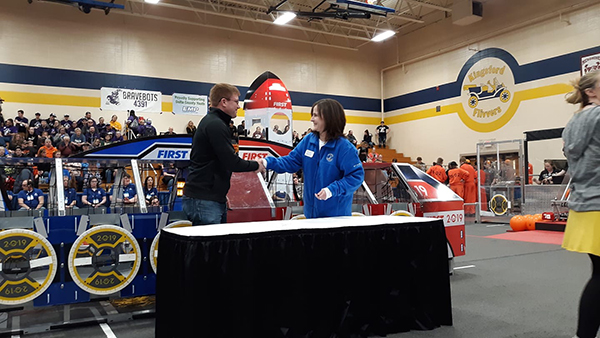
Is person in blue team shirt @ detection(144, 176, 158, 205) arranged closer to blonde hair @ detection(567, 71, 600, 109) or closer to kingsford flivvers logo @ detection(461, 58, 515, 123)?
blonde hair @ detection(567, 71, 600, 109)

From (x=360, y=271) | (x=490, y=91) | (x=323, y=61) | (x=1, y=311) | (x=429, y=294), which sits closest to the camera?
(x=360, y=271)

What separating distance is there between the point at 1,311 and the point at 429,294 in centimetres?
322

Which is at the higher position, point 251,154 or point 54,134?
point 54,134

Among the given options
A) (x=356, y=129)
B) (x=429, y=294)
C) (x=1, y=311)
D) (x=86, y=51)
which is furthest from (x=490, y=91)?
(x=1, y=311)

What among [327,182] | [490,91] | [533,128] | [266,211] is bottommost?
[266,211]

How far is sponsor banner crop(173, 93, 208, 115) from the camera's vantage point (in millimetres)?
17266

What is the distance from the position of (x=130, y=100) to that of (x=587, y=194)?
16.0 metres

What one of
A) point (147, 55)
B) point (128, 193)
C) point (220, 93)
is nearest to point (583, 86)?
point (220, 93)

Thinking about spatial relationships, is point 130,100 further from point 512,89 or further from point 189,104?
point 512,89

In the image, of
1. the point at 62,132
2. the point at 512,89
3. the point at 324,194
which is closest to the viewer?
the point at 324,194

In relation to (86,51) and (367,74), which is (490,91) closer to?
(367,74)

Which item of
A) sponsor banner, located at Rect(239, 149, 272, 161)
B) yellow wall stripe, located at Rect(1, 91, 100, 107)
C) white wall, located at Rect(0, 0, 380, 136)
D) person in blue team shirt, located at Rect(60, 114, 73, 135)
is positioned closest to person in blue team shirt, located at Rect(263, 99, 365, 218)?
sponsor banner, located at Rect(239, 149, 272, 161)

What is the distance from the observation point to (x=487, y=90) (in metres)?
17.7

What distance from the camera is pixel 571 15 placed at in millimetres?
15195
